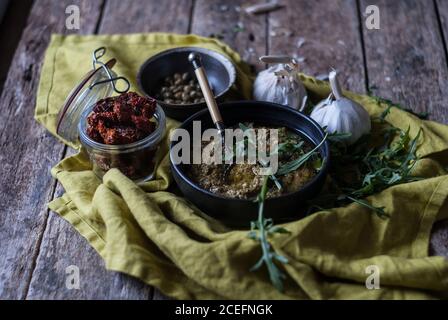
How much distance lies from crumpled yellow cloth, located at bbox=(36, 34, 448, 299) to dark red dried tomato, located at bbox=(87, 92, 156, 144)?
72 millimetres

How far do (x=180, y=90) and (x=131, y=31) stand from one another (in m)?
0.42

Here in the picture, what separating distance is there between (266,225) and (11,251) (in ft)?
1.65

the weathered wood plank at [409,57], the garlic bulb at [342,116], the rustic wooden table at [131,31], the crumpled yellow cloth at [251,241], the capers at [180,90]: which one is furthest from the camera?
the weathered wood plank at [409,57]

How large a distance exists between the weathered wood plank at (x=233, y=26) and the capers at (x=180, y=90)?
0.82 feet

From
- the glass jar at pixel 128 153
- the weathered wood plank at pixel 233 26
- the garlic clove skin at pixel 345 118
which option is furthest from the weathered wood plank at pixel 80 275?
the weathered wood plank at pixel 233 26

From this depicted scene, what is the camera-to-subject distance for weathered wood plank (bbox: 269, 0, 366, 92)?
1723mm

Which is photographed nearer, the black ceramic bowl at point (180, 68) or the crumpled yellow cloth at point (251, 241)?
the crumpled yellow cloth at point (251, 241)

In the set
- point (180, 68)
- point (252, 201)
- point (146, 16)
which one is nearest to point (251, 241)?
point (252, 201)

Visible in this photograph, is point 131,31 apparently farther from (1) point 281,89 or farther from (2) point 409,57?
(2) point 409,57

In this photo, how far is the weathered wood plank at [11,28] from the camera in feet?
5.85

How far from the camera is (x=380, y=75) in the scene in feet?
5.56

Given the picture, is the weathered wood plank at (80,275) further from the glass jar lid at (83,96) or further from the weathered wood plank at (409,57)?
the weathered wood plank at (409,57)

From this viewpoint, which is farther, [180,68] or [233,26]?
[233,26]

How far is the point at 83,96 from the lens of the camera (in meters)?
1.40
